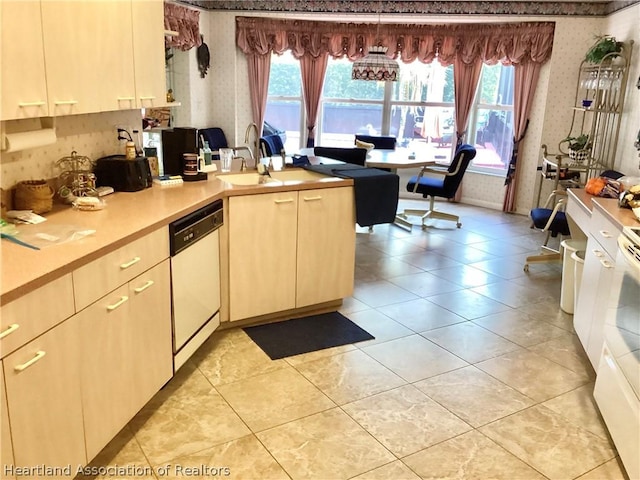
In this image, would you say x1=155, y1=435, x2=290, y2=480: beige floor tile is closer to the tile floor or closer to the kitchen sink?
the tile floor

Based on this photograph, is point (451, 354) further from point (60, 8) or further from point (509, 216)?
point (509, 216)

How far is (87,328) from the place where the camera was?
1913 millimetres

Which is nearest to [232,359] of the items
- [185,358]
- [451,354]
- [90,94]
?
[185,358]

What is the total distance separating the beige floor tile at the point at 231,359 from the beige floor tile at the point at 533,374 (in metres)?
1.19

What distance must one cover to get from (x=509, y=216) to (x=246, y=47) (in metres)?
3.91

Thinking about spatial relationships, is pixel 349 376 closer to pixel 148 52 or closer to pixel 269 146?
pixel 148 52

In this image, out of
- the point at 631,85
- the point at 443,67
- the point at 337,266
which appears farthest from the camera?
the point at 443,67

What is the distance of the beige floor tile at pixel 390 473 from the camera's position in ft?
Answer: 7.12

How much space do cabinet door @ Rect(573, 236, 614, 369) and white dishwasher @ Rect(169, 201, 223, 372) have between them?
6.67 feet

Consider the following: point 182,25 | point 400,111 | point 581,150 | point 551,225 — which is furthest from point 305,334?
point 400,111

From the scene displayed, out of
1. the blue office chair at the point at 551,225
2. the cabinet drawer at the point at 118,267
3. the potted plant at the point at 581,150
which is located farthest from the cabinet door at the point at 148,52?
the potted plant at the point at 581,150

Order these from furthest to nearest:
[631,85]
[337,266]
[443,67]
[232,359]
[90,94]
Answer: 1. [443,67]
2. [631,85]
3. [337,266]
4. [232,359]
5. [90,94]

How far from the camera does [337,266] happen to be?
11.9 ft

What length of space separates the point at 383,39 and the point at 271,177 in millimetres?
4084
